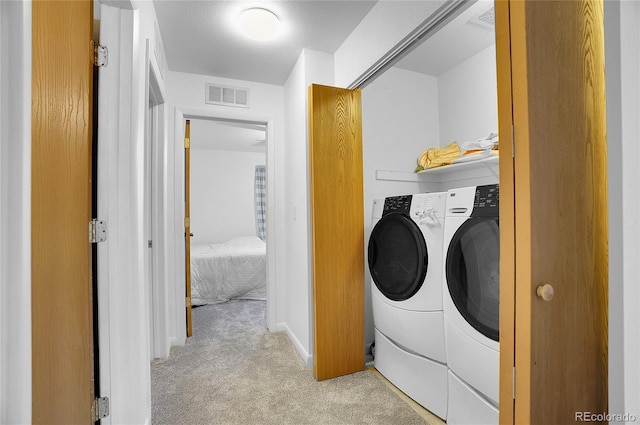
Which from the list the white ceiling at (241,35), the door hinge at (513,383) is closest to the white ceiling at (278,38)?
the white ceiling at (241,35)

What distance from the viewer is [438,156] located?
2.40m

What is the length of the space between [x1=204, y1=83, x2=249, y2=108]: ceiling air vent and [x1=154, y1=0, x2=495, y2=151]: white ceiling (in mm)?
112

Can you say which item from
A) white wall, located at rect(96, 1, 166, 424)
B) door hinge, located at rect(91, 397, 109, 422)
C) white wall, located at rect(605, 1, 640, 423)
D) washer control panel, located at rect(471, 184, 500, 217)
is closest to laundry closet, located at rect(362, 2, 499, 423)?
washer control panel, located at rect(471, 184, 500, 217)

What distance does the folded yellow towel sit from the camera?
88.5 inches

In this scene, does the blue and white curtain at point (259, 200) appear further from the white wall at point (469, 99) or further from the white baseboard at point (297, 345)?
the white wall at point (469, 99)

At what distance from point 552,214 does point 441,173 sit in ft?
6.01

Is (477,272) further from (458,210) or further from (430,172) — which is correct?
(430,172)

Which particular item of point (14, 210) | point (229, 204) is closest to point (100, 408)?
point (14, 210)

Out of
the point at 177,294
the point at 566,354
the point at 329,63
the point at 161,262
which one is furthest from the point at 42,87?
the point at 177,294

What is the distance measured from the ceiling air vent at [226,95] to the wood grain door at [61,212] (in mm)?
1581

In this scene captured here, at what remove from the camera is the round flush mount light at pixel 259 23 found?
6.12 ft

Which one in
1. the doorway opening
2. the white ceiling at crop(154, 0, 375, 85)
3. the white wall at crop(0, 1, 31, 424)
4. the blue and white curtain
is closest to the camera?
the white wall at crop(0, 1, 31, 424)

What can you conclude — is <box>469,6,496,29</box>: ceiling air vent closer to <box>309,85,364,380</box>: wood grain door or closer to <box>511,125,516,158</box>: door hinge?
<box>309,85,364,380</box>: wood grain door

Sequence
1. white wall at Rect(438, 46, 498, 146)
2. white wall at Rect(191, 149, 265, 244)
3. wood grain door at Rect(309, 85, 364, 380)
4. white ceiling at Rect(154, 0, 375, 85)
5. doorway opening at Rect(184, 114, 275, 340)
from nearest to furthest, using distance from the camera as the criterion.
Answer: white ceiling at Rect(154, 0, 375, 85) < wood grain door at Rect(309, 85, 364, 380) < white wall at Rect(438, 46, 498, 146) < doorway opening at Rect(184, 114, 275, 340) < white wall at Rect(191, 149, 265, 244)
